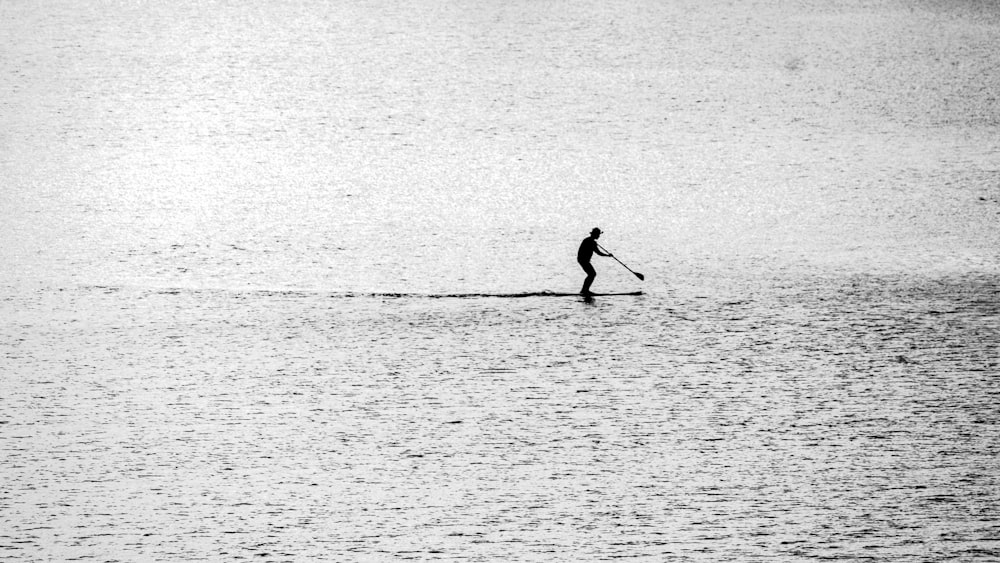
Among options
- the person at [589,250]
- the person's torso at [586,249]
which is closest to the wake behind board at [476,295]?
the person at [589,250]

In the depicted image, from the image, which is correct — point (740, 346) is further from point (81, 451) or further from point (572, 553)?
point (81, 451)

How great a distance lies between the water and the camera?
23.6 ft

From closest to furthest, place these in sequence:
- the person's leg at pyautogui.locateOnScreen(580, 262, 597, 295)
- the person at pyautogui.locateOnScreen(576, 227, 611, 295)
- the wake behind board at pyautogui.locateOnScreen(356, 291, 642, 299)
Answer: the person at pyautogui.locateOnScreen(576, 227, 611, 295) → the person's leg at pyautogui.locateOnScreen(580, 262, 597, 295) → the wake behind board at pyautogui.locateOnScreen(356, 291, 642, 299)

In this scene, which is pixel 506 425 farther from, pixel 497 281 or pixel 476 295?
pixel 497 281

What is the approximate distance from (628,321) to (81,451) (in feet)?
17.1

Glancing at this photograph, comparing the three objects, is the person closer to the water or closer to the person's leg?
the person's leg

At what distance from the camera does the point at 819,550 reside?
21.6ft

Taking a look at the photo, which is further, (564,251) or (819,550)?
(564,251)

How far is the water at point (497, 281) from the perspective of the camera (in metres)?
7.18

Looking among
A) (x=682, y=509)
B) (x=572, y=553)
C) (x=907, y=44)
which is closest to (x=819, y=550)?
(x=682, y=509)

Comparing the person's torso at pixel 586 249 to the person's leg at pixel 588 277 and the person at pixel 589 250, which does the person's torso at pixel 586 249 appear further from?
the person's leg at pixel 588 277

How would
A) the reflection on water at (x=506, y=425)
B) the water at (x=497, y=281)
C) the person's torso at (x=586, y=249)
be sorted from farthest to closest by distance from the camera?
the person's torso at (x=586, y=249) → the water at (x=497, y=281) → the reflection on water at (x=506, y=425)

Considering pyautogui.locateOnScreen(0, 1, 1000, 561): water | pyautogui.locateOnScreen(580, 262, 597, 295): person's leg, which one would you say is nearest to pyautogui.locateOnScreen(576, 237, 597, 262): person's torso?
pyautogui.locateOnScreen(580, 262, 597, 295): person's leg

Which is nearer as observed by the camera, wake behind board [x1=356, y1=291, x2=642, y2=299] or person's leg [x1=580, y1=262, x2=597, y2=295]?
person's leg [x1=580, y1=262, x2=597, y2=295]
